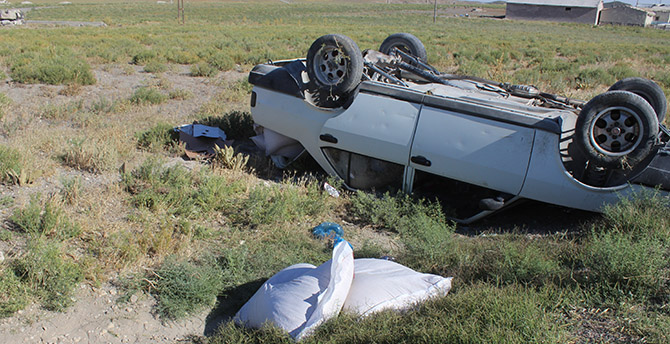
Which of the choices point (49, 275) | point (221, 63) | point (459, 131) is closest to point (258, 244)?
point (49, 275)

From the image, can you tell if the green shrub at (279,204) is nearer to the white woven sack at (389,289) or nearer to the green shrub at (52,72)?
the white woven sack at (389,289)

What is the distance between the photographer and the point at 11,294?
145 inches

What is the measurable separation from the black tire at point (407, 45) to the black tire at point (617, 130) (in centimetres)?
330

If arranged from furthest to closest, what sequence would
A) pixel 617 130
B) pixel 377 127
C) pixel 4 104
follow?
1. pixel 4 104
2. pixel 377 127
3. pixel 617 130

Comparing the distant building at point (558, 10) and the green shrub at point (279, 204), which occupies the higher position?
the distant building at point (558, 10)

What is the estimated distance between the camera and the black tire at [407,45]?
24.3ft

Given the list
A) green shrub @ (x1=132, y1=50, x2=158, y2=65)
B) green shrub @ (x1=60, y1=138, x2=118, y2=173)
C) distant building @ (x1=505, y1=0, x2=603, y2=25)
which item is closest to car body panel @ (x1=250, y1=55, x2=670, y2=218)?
green shrub @ (x1=60, y1=138, x2=118, y2=173)

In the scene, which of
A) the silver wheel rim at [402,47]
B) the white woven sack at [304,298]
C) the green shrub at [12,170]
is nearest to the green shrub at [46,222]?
the green shrub at [12,170]

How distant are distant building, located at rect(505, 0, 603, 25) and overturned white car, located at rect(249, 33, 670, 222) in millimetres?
63908

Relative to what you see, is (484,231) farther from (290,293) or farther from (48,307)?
(48,307)

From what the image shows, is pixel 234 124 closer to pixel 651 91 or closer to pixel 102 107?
pixel 102 107

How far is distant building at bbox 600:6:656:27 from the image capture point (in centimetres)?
5931

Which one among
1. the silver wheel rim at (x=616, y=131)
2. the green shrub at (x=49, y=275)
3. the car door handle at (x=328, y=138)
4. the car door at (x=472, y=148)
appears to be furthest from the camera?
the car door handle at (x=328, y=138)

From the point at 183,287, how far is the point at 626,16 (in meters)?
69.6
